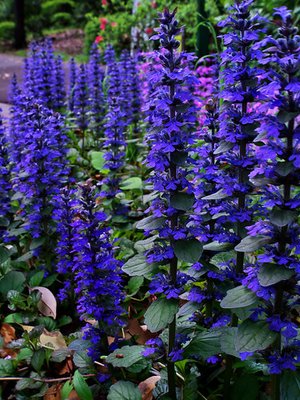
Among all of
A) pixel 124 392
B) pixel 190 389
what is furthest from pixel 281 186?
pixel 124 392

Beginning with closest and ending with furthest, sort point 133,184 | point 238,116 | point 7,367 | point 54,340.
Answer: point 238,116, point 7,367, point 54,340, point 133,184

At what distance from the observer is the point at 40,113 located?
138 inches

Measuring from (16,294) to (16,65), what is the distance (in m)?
13.8

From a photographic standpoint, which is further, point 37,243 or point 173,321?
point 37,243

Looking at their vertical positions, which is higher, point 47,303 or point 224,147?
point 224,147

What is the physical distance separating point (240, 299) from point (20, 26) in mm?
21786

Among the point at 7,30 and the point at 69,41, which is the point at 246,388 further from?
the point at 7,30

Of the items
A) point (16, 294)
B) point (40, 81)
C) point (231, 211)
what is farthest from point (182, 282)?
point (40, 81)

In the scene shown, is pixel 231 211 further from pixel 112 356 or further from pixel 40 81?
pixel 40 81

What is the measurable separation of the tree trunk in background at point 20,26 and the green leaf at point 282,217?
70.0 ft

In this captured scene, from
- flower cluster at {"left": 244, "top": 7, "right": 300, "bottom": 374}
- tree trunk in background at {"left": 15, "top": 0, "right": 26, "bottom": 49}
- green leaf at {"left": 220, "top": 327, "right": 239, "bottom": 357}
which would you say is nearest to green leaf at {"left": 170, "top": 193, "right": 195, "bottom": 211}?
flower cluster at {"left": 244, "top": 7, "right": 300, "bottom": 374}

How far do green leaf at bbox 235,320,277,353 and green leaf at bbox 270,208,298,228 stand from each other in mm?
415

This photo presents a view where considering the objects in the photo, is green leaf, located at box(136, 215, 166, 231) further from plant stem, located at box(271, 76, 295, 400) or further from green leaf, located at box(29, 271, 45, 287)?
green leaf, located at box(29, 271, 45, 287)

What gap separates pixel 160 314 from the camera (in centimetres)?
228
